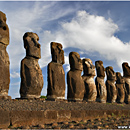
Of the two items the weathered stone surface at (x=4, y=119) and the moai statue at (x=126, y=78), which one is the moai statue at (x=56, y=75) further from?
the moai statue at (x=126, y=78)

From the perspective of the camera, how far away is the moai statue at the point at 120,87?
1370 centimetres

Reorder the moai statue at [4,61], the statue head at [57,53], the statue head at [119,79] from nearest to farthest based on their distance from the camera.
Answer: the moai statue at [4,61] → the statue head at [57,53] → the statue head at [119,79]

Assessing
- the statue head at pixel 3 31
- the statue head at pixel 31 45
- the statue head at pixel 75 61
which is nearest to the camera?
the statue head at pixel 3 31

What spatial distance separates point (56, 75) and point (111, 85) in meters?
5.58

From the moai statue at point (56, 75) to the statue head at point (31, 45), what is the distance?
34.8 inches

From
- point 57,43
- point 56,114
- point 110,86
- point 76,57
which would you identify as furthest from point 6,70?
point 110,86

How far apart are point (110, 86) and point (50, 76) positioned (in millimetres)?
5772

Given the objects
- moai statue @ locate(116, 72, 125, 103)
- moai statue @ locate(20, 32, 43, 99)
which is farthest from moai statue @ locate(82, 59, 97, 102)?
moai statue @ locate(116, 72, 125, 103)

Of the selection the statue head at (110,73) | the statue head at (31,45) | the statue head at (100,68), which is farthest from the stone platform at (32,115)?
the statue head at (110,73)

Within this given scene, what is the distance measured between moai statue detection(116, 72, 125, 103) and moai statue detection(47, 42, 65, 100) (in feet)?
20.7

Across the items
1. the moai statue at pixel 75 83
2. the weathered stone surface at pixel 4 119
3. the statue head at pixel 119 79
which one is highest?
the statue head at pixel 119 79

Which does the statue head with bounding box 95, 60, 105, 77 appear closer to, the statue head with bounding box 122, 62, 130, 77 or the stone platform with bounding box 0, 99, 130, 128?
the statue head with bounding box 122, 62, 130, 77

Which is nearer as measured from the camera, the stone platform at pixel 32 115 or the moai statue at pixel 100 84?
the stone platform at pixel 32 115

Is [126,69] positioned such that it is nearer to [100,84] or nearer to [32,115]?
[100,84]
